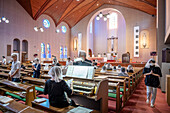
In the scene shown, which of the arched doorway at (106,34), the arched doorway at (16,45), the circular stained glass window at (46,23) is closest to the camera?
the arched doorway at (16,45)

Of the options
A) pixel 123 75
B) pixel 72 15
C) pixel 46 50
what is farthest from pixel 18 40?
pixel 123 75

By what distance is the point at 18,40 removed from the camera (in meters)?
12.9

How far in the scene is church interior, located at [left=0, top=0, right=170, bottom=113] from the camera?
8.70ft

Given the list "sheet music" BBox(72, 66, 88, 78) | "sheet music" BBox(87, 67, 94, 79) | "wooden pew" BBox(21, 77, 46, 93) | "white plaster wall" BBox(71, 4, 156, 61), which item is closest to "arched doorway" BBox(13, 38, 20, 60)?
"wooden pew" BBox(21, 77, 46, 93)

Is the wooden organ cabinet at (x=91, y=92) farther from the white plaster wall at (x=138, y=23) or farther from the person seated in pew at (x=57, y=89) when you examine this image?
the white plaster wall at (x=138, y=23)

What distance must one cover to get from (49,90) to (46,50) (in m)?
13.9

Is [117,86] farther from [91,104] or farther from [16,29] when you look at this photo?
[16,29]

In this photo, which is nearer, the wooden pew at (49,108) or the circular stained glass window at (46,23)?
the wooden pew at (49,108)

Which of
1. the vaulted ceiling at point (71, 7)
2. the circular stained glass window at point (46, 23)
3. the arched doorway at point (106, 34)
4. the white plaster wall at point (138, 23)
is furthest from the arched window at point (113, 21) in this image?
the circular stained glass window at point (46, 23)

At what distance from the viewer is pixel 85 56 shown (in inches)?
140

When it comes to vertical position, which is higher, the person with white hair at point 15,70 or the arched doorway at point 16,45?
the arched doorway at point 16,45

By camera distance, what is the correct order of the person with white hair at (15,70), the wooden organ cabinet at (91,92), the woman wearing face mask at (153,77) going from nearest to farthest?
1. the wooden organ cabinet at (91,92)
2. the woman wearing face mask at (153,77)
3. the person with white hair at (15,70)

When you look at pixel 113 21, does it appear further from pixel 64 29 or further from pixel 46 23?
pixel 46 23

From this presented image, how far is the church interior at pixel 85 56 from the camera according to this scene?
104 inches
